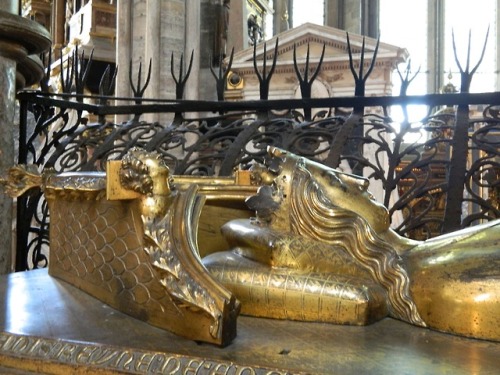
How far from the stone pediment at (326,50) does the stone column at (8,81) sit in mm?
3322

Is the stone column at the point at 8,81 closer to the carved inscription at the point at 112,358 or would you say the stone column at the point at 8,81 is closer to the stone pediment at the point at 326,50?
the carved inscription at the point at 112,358

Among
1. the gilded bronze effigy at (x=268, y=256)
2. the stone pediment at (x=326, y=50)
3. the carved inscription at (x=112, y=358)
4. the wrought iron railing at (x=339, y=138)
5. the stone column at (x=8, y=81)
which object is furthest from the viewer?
the stone pediment at (x=326, y=50)

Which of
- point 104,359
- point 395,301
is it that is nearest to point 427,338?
point 395,301

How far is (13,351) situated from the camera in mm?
766

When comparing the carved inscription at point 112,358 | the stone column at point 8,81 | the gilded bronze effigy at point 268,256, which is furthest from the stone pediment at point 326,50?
the carved inscription at point 112,358

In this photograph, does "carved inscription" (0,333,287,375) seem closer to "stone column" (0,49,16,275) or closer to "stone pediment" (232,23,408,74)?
"stone column" (0,49,16,275)

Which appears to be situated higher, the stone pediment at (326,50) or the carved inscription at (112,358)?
the stone pediment at (326,50)

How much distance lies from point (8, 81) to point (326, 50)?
4081mm

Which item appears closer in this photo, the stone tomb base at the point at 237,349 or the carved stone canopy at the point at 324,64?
the stone tomb base at the point at 237,349

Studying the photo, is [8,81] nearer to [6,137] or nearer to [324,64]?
[6,137]

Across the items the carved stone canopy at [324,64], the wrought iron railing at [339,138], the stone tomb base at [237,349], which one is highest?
the carved stone canopy at [324,64]

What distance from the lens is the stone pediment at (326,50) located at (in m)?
4.82

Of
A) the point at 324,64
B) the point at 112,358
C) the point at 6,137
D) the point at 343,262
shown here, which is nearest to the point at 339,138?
the point at 343,262

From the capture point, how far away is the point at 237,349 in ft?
2.50
